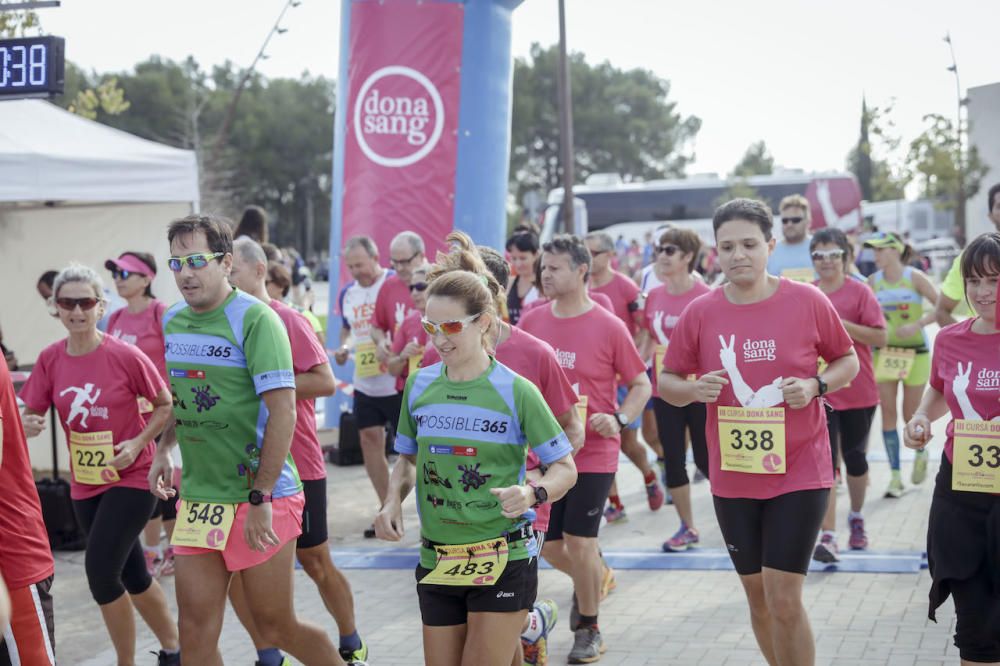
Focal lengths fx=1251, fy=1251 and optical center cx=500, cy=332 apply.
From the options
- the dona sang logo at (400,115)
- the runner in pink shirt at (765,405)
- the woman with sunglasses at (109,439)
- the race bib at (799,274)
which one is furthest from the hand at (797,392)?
the dona sang logo at (400,115)

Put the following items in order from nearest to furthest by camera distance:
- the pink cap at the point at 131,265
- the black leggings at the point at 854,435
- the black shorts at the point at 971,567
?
the black shorts at the point at 971,567 < the pink cap at the point at 131,265 < the black leggings at the point at 854,435

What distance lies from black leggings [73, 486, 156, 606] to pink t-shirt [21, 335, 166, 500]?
0.52 ft

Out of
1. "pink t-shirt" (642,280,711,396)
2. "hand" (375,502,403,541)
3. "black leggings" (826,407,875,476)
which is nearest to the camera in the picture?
"hand" (375,502,403,541)

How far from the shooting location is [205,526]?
447cm

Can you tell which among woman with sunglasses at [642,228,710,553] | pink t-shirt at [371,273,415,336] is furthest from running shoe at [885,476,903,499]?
pink t-shirt at [371,273,415,336]

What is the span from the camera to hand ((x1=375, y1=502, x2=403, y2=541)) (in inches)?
162

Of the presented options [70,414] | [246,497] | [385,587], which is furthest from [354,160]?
[246,497]

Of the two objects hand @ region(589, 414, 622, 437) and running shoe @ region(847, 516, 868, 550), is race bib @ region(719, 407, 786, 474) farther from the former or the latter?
running shoe @ region(847, 516, 868, 550)

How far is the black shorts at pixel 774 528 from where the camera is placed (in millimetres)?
4527

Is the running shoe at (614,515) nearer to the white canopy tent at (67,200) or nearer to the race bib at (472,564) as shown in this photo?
the white canopy tent at (67,200)

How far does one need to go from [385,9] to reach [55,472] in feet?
18.4

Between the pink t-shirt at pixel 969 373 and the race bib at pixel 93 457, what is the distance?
3505 millimetres

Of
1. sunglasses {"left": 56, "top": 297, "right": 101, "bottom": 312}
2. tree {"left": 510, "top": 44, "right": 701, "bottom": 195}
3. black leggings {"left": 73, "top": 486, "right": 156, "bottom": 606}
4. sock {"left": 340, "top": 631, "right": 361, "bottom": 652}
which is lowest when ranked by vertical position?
sock {"left": 340, "top": 631, "right": 361, "bottom": 652}

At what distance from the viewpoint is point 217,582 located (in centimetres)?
448
